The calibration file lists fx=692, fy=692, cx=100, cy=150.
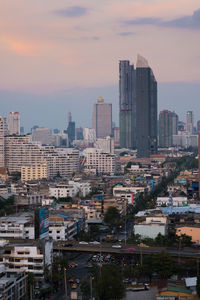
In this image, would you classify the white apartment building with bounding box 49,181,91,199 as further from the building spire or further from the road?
the building spire

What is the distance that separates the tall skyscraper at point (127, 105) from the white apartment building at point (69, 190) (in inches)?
1886

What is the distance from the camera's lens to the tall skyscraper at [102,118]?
105 meters

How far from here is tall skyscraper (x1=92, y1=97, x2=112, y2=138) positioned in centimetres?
10456

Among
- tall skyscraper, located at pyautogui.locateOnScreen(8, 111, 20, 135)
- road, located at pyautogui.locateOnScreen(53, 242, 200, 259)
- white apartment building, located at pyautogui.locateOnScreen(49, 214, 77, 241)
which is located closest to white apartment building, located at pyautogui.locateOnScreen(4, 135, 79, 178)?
tall skyscraper, located at pyautogui.locateOnScreen(8, 111, 20, 135)

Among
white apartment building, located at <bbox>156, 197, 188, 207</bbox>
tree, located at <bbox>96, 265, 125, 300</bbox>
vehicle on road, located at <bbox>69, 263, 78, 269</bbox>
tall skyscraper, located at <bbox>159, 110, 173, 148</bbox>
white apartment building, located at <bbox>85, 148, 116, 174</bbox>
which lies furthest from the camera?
tall skyscraper, located at <bbox>159, 110, 173, 148</bbox>

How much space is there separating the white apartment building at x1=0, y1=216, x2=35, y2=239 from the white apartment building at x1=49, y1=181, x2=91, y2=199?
11177 mm

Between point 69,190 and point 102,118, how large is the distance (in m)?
75.6

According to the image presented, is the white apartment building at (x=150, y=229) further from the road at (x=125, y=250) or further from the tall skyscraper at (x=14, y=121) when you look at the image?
the tall skyscraper at (x=14, y=121)

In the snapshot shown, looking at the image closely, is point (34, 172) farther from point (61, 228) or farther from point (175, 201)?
point (61, 228)

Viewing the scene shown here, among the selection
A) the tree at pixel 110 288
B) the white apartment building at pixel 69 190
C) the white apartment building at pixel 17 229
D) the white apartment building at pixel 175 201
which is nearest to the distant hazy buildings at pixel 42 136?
the white apartment building at pixel 69 190

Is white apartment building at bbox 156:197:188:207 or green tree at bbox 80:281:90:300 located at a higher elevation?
white apartment building at bbox 156:197:188:207

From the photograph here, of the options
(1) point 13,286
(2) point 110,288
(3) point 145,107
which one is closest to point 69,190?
(1) point 13,286

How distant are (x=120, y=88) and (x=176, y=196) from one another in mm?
58283

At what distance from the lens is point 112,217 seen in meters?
22.2
